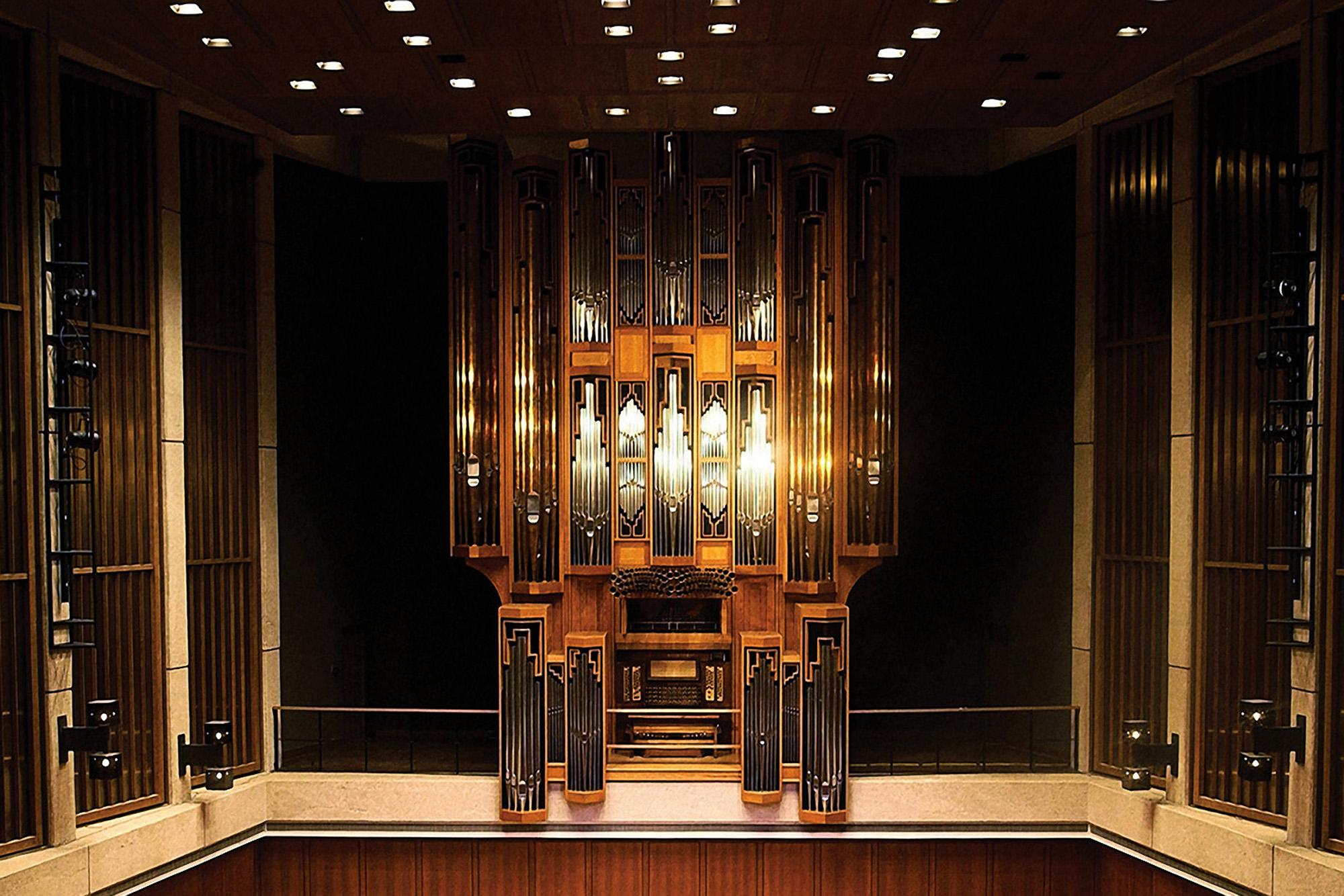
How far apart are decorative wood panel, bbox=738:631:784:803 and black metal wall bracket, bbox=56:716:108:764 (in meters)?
3.76

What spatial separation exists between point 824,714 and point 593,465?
221cm

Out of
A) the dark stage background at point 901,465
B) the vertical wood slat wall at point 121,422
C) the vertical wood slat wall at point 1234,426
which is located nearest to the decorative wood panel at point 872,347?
the dark stage background at point 901,465

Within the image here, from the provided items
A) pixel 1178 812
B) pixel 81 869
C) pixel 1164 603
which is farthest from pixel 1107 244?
pixel 81 869

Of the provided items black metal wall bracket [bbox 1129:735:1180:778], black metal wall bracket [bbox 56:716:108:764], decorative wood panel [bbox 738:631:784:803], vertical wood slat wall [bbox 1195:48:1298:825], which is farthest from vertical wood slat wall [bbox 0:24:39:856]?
vertical wood slat wall [bbox 1195:48:1298:825]

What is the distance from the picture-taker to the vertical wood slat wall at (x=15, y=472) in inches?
235

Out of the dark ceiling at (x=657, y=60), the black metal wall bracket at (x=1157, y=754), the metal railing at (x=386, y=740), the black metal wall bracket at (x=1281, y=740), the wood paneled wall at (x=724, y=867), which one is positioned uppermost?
the dark ceiling at (x=657, y=60)

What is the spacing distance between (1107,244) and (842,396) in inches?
80.8

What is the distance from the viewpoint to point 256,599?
7.73 meters

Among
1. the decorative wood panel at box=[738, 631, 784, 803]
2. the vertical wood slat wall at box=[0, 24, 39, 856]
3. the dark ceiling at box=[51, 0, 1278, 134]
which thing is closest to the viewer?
the dark ceiling at box=[51, 0, 1278, 134]

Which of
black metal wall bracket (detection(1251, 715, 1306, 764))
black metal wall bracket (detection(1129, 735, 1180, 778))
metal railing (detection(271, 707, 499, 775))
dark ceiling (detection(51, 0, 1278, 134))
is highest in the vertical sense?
dark ceiling (detection(51, 0, 1278, 134))

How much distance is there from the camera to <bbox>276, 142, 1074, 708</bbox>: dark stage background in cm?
873

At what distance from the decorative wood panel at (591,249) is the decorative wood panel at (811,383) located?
1.24 m

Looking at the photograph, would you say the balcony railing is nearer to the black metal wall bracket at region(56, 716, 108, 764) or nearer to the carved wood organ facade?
the carved wood organ facade

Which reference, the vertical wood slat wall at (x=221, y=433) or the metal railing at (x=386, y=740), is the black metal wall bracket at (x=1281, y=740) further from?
the vertical wood slat wall at (x=221, y=433)
